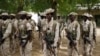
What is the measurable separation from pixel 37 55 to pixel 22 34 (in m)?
5.78

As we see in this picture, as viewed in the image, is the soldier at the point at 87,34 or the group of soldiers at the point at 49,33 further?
the soldier at the point at 87,34

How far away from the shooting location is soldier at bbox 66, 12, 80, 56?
1533cm

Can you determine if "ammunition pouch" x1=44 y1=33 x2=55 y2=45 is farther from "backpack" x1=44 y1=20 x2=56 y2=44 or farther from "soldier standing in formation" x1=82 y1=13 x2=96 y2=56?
"soldier standing in formation" x1=82 y1=13 x2=96 y2=56

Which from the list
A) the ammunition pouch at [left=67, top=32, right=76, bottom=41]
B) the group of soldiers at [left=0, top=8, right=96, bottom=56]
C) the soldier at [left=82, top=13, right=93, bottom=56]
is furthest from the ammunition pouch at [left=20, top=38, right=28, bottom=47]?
the soldier at [left=82, top=13, right=93, bottom=56]

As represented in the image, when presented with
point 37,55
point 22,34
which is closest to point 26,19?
point 22,34

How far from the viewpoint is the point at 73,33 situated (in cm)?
1534

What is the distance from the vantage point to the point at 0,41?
1566 cm

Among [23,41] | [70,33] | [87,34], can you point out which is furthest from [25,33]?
[87,34]

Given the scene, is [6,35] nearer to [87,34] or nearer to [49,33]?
[49,33]

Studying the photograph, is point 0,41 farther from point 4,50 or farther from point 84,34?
point 84,34

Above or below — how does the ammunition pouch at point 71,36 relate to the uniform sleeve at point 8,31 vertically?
below

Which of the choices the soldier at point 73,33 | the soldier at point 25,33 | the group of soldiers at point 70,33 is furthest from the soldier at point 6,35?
the soldier at point 73,33

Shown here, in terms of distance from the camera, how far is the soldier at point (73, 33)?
15.3 m

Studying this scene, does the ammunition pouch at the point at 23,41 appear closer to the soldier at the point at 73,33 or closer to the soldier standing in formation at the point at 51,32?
the soldier standing in formation at the point at 51,32
